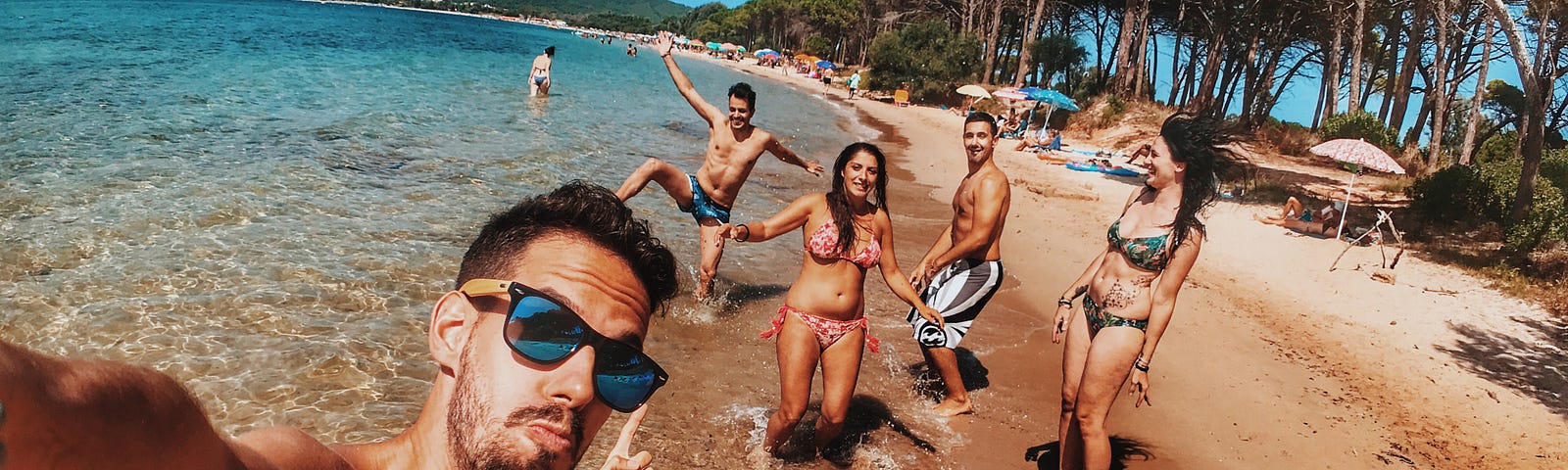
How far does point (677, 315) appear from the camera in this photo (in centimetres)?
645

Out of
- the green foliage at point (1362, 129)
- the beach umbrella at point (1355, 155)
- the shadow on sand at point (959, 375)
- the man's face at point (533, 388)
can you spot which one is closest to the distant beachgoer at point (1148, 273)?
the shadow on sand at point (959, 375)

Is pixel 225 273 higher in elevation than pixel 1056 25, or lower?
lower

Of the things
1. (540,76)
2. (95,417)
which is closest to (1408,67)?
(540,76)

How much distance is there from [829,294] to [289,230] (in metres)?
5.67

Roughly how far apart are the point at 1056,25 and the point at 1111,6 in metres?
8.89

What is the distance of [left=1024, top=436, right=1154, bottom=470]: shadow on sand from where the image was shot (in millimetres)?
4660

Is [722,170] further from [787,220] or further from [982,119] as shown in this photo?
[787,220]

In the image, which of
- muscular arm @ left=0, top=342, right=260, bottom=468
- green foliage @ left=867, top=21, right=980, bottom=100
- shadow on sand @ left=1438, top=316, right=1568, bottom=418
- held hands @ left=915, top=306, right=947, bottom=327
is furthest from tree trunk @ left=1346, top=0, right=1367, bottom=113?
muscular arm @ left=0, top=342, right=260, bottom=468

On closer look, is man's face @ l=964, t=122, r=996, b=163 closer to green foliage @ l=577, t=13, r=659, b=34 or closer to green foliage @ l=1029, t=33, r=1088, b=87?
green foliage @ l=1029, t=33, r=1088, b=87

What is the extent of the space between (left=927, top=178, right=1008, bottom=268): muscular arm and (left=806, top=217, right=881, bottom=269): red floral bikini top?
3.45ft

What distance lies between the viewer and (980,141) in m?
5.11

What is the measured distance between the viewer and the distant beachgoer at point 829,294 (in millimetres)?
4020

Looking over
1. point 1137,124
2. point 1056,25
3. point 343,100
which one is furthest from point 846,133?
point 1056,25

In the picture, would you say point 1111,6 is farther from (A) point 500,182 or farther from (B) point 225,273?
(B) point 225,273
